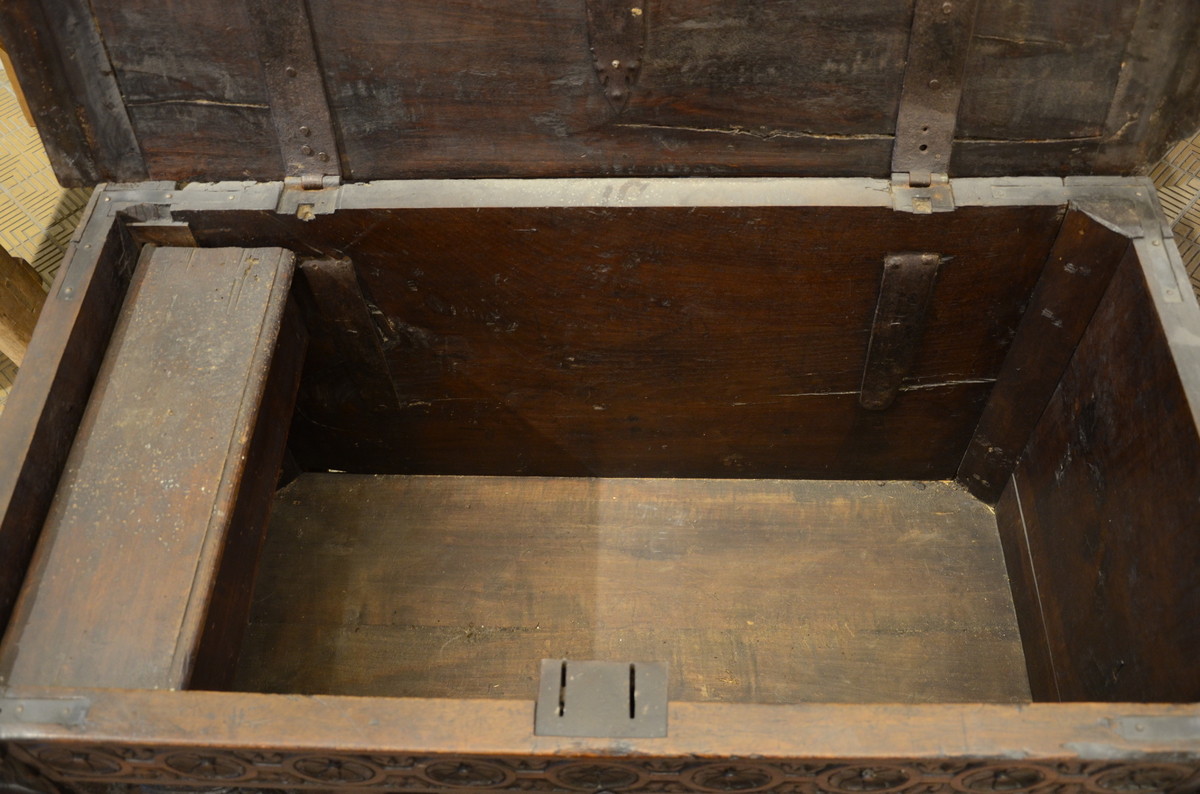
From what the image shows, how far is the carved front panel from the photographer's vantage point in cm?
134

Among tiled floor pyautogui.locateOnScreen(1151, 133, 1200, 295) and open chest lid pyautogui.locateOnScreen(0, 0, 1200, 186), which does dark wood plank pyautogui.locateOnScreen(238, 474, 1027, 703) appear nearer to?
tiled floor pyautogui.locateOnScreen(1151, 133, 1200, 295)

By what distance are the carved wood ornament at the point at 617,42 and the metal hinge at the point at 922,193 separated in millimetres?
528

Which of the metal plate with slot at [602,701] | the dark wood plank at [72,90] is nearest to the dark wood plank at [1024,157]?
the metal plate with slot at [602,701]

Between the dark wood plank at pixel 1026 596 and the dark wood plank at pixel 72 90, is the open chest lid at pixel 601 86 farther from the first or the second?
the dark wood plank at pixel 1026 596

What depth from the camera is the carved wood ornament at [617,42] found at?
1724mm

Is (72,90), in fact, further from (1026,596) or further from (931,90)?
(1026,596)

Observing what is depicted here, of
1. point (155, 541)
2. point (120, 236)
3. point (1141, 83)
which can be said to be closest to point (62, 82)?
point (120, 236)

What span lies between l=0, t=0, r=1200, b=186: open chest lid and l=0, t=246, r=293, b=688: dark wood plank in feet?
0.84

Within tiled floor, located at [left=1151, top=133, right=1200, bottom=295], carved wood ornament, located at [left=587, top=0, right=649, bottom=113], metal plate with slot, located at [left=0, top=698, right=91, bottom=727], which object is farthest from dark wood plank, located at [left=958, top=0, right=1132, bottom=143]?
metal plate with slot, located at [left=0, top=698, right=91, bottom=727]

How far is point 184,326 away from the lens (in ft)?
5.98

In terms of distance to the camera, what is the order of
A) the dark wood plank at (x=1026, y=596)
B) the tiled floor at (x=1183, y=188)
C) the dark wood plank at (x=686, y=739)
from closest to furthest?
1. the dark wood plank at (x=686, y=739)
2. the tiled floor at (x=1183, y=188)
3. the dark wood plank at (x=1026, y=596)

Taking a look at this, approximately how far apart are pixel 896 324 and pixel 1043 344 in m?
0.30

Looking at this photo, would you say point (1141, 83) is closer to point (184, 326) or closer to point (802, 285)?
A: point (802, 285)

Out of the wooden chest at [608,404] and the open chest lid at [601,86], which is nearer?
the wooden chest at [608,404]
